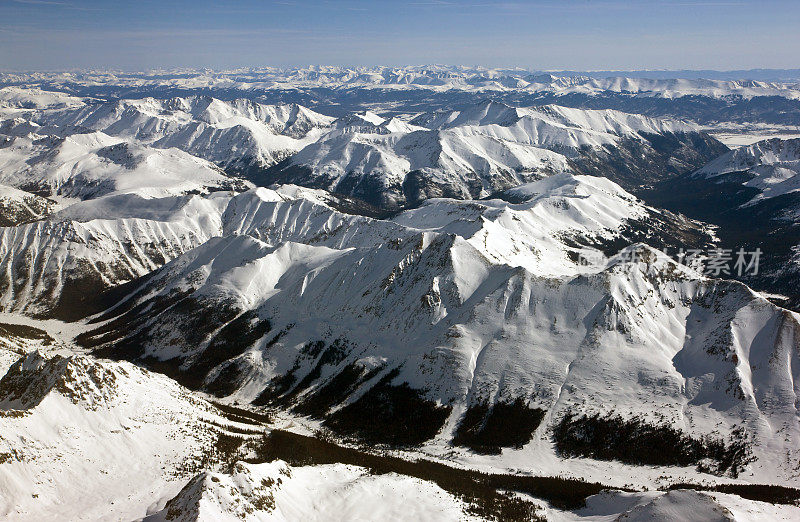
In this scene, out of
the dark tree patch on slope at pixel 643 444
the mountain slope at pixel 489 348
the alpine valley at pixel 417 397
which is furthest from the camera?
the mountain slope at pixel 489 348

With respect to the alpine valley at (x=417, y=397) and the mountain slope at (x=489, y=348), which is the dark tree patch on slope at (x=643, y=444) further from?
the alpine valley at (x=417, y=397)

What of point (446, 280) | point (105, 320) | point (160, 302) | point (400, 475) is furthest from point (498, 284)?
point (105, 320)

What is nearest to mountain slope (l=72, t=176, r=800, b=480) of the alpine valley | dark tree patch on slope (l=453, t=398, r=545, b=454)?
dark tree patch on slope (l=453, t=398, r=545, b=454)

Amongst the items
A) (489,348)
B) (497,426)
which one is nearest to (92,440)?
(497,426)

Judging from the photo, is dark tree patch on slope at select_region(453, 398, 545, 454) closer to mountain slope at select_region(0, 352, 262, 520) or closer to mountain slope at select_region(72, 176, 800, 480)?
mountain slope at select_region(72, 176, 800, 480)

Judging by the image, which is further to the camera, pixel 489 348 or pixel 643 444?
pixel 489 348

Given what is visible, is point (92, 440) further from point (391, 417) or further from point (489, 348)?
point (489, 348)

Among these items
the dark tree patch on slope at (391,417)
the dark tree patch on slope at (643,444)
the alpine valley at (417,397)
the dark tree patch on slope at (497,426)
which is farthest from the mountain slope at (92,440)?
the dark tree patch on slope at (643,444)

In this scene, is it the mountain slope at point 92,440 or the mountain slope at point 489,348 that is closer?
the mountain slope at point 92,440

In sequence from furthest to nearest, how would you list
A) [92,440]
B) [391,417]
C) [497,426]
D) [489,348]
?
1. [489,348]
2. [391,417]
3. [497,426]
4. [92,440]

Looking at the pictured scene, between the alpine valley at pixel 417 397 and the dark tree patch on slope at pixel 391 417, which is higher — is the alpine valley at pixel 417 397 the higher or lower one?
the higher one

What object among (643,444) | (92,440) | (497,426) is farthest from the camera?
(497,426)
